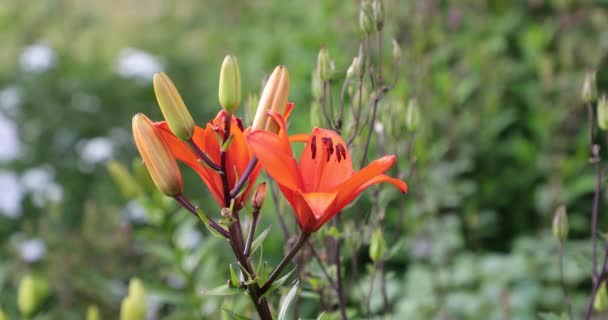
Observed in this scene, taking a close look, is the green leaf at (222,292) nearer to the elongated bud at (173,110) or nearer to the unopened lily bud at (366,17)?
the elongated bud at (173,110)

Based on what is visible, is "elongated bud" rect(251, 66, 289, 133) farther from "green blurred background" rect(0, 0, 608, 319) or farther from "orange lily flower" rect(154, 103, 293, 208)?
"green blurred background" rect(0, 0, 608, 319)

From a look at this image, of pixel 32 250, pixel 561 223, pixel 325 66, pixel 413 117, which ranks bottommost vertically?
pixel 32 250

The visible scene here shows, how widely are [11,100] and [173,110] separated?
102 inches

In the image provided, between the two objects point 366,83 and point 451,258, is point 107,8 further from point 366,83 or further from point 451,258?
point 366,83

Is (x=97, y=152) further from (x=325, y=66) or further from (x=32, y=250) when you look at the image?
(x=325, y=66)

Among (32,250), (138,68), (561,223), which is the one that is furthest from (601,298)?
(138,68)

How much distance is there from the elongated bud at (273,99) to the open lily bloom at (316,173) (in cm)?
4

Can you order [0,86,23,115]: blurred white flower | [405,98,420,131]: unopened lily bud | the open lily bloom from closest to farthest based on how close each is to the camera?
the open lily bloom
[405,98,420,131]: unopened lily bud
[0,86,23,115]: blurred white flower

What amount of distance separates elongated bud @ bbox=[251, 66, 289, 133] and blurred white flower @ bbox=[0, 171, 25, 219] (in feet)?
6.74

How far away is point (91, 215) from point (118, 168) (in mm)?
552

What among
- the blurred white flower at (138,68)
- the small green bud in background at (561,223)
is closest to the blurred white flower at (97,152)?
the blurred white flower at (138,68)

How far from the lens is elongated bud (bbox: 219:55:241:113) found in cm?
71

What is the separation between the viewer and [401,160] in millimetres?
2617

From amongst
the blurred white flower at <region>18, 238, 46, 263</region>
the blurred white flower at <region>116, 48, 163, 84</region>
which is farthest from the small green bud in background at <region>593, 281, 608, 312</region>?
the blurred white flower at <region>116, 48, 163, 84</region>
